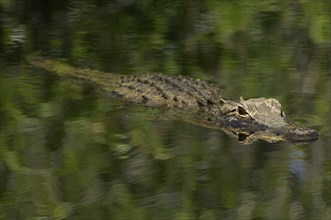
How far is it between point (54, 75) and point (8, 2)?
1445 mm

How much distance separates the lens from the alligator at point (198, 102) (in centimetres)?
466

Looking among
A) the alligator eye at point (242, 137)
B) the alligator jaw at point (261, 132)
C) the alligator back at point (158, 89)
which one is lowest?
the alligator eye at point (242, 137)

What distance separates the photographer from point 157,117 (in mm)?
5023

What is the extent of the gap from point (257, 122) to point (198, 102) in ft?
1.80

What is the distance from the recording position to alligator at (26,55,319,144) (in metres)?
4.66

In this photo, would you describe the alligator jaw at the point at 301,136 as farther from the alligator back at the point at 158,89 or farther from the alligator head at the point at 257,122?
the alligator back at the point at 158,89

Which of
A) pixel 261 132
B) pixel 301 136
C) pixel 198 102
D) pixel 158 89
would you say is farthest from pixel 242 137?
pixel 158 89

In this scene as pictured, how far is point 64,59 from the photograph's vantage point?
6062 mm

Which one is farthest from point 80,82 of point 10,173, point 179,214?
point 179,214

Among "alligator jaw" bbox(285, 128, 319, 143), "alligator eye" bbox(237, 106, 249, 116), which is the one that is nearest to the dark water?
"alligator jaw" bbox(285, 128, 319, 143)

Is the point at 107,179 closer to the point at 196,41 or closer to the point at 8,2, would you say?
the point at 196,41

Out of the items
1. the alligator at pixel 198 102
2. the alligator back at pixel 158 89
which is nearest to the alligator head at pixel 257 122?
the alligator at pixel 198 102

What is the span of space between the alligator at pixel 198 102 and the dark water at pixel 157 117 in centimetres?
8

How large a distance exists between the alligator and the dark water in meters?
0.08
